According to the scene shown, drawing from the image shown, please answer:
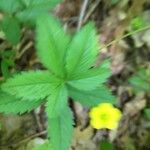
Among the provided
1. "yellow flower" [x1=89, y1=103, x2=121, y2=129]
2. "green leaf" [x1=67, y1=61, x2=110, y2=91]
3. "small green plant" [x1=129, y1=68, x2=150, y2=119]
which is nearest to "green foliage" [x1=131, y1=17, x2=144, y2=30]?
"small green plant" [x1=129, y1=68, x2=150, y2=119]

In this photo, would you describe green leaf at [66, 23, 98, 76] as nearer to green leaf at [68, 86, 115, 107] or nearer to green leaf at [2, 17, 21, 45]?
green leaf at [68, 86, 115, 107]

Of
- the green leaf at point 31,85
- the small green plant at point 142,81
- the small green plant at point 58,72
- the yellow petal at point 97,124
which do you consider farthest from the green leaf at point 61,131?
the small green plant at point 142,81

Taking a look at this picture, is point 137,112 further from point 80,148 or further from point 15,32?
point 15,32

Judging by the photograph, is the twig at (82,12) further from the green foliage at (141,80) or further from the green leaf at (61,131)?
the green leaf at (61,131)

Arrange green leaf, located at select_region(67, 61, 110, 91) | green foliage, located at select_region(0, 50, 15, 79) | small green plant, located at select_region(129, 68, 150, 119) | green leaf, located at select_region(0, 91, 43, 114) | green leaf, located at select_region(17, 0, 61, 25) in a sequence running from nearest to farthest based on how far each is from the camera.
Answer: green leaf, located at select_region(67, 61, 110, 91) < green leaf, located at select_region(0, 91, 43, 114) < green leaf, located at select_region(17, 0, 61, 25) < green foliage, located at select_region(0, 50, 15, 79) < small green plant, located at select_region(129, 68, 150, 119)

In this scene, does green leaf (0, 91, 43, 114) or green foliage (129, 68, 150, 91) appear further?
green foliage (129, 68, 150, 91)

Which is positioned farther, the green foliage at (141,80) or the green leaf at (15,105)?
the green foliage at (141,80)

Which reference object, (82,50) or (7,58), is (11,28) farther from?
→ (82,50)
